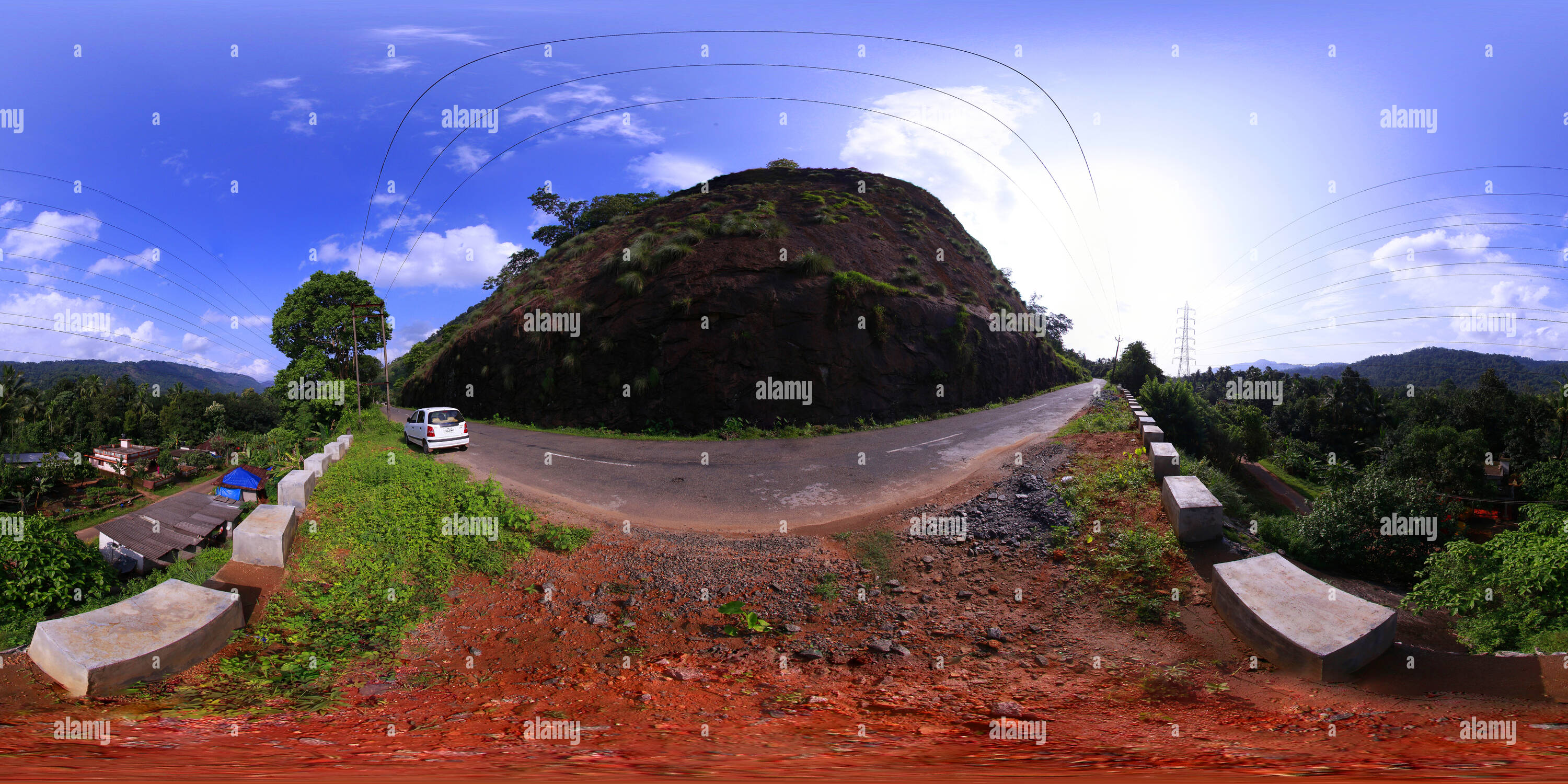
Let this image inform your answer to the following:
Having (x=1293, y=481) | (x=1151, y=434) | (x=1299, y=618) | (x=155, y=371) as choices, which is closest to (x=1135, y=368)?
(x=1293, y=481)

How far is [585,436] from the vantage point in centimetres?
1900

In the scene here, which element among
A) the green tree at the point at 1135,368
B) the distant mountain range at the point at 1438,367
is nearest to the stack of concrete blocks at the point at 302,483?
the green tree at the point at 1135,368

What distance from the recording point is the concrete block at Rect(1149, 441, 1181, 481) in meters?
7.61

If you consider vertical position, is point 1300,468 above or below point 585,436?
below

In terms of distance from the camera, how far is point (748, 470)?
1215 centimetres

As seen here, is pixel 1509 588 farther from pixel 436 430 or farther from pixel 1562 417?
pixel 1562 417

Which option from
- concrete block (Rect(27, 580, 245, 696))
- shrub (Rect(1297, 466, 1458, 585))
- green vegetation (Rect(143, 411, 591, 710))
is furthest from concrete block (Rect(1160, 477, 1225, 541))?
shrub (Rect(1297, 466, 1458, 585))

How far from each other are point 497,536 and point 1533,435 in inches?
1963

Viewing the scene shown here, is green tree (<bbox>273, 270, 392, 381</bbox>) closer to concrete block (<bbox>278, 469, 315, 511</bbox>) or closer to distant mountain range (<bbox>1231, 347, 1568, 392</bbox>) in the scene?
concrete block (<bbox>278, 469, 315, 511</bbox>)

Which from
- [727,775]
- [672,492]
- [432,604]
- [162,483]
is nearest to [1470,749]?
[727,775]

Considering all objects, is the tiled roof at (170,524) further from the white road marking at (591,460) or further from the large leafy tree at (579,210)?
the large leafy tree at (579,210)

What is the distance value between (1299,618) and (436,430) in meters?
16.8

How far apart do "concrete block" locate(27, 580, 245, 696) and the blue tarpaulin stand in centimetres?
1209

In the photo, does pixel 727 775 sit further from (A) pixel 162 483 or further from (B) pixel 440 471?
(A) pixel 162 483
